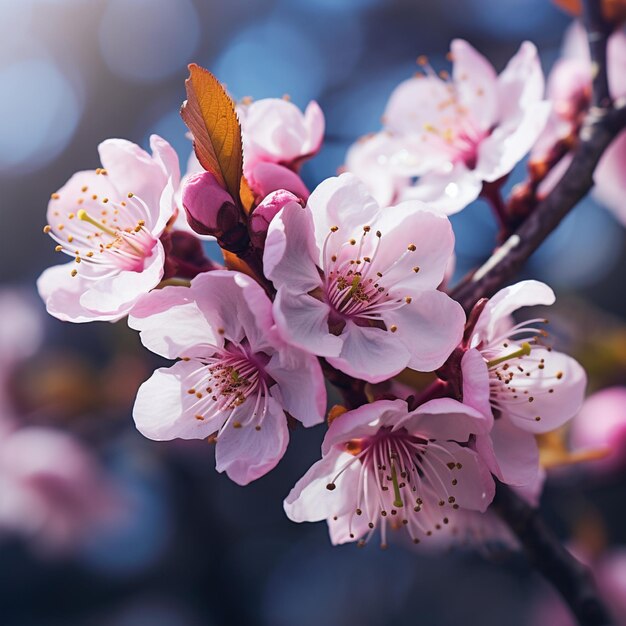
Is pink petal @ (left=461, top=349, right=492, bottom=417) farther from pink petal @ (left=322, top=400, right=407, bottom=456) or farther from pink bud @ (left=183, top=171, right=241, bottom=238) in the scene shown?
pink bud @ (left=183, top=171, right=241, bottom=238)

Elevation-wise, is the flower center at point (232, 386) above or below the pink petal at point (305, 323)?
below

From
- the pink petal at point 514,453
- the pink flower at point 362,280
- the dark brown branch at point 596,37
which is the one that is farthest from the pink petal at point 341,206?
the dark brown branch at point 596,37

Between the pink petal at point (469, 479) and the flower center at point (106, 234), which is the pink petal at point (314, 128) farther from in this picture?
the pink petal at point (469, 479)

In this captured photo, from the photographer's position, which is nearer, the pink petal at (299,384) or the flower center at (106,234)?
the pink petal at (299,384)

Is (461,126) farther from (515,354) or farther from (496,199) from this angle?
(515,354)

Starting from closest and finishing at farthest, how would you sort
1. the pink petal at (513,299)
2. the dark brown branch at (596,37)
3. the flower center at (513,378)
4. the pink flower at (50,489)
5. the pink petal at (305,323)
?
the pink petal at (305,323) < the pink petal at (513,299) < the flower center at (513,378) < the dark brown branch at (596,37) < the pink flower at (50,489)

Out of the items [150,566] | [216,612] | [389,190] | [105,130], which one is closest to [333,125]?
[105,130]
